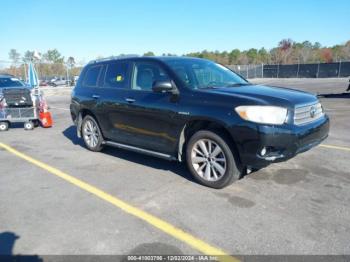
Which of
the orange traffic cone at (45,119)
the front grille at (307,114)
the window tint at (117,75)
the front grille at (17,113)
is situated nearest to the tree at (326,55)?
the orange traffic cone at (45,119)

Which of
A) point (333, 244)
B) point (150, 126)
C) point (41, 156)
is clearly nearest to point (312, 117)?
point (333, 244)

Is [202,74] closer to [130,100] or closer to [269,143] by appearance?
[130,100]

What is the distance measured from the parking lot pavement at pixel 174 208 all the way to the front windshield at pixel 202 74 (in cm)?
150

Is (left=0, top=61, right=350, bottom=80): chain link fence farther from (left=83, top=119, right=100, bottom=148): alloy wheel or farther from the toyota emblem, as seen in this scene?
the toyota emblem

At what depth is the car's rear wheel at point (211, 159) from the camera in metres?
4.57

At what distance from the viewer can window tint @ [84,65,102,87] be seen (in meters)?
6.86

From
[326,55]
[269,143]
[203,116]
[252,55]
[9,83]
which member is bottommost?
[269,143]

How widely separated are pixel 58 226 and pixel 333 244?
290 cm

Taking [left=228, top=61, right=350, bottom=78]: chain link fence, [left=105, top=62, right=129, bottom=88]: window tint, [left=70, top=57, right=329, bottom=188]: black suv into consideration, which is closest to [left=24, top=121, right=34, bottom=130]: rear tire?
[left=70, top=57, right=329, bottom=188]: black suv

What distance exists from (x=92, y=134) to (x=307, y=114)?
4348mm

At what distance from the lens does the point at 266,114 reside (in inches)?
167

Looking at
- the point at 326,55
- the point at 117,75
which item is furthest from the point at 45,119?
the point at 326,55

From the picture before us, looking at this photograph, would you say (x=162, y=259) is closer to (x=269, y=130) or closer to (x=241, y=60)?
(x=269, y=130)

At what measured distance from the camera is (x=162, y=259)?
10.3ft
